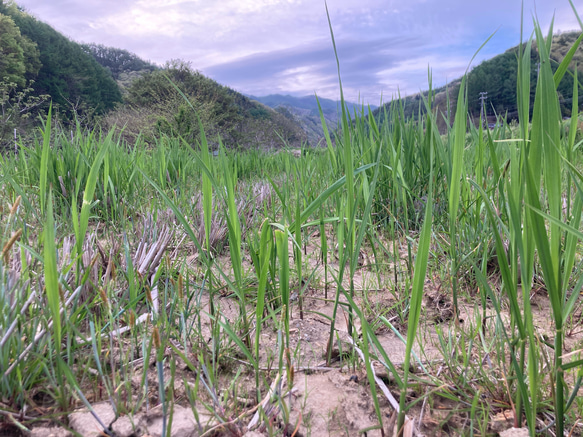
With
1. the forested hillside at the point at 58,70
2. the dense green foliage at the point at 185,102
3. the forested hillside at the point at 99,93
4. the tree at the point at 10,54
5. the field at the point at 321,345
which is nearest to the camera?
the field at the point at 321,345

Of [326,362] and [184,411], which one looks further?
[326,362]

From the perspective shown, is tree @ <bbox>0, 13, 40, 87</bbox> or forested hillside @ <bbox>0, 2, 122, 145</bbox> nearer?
tree @ <bbox>0, 13, 40, 87</bbox>

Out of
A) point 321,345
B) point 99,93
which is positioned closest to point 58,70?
point 99,93

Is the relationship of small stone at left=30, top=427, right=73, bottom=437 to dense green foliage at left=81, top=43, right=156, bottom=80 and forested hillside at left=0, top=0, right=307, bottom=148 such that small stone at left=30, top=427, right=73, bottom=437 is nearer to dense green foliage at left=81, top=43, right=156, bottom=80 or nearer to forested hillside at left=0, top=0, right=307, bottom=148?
forested hillside at left=0, top=0, right=307, bottom=148

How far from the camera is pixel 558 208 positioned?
1.89ft

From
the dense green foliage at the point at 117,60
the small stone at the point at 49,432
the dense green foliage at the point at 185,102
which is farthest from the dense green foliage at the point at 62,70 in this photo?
the small stone at the point at 49,432

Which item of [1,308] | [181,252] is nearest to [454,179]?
[1,308]

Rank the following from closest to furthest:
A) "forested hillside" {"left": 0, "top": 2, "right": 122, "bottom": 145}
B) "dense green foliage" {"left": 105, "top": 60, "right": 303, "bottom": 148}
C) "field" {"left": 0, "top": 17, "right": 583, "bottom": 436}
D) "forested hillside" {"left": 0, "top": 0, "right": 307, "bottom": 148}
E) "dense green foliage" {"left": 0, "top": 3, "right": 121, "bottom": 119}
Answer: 1. "field" {"left": 0, "top": 17, "right": 583, "bottom": 436}
2. "forested hillside" {"left": 0, "top": 0, "right": 307, "bottom": 148}
3. "dense green foliage" {"left": 105, "top": 60, "right": 303, "bottom": 148}
4. "forested hillside" {"left": 0, "top": 2, "right": 122, "bottom": 145}
5. "dense green foliage" {"left": 0, "top": 3, "right": 121, "bottom": 119}

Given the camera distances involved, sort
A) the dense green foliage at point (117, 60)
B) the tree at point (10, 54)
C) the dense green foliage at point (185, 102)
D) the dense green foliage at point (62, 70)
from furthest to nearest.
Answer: the dense green foliage at point (117, 60) → the dense green foliage at point (62, 70) → the tree at point (10, 54) → the dense green foliage at point (185, 102)

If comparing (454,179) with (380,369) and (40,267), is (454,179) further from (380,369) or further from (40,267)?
(40,267)

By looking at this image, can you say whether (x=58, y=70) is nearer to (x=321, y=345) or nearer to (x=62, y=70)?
(x=62, y=70)

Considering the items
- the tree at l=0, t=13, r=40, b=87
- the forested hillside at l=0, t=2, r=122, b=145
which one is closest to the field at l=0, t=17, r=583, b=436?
the tree at l=0, t=13, r=40, b=87

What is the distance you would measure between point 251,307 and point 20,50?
37.0 meters

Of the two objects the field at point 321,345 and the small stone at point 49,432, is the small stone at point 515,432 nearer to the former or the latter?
the field at point 321,345
